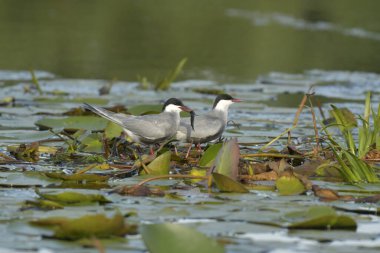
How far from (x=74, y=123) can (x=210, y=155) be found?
2.45 meters

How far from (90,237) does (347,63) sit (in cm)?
1254

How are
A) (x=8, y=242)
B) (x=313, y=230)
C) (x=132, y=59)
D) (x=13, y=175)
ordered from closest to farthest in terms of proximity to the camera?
(x=8, y=242), (x=313, y=230), (x=13, y=175), (x=132, y=59)

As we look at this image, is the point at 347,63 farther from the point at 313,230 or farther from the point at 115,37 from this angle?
the point at 313,230

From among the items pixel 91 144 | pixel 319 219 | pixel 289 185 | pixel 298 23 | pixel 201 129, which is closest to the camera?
pixel 319 219

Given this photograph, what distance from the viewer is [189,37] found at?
66.6 ft

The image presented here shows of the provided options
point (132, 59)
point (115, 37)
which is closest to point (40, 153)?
point (132, 59)

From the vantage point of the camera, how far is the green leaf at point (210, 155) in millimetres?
6780

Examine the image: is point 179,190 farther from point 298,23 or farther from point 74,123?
point 298,23

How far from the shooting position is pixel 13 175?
6.25 metres

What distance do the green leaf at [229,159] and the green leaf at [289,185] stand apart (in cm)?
30

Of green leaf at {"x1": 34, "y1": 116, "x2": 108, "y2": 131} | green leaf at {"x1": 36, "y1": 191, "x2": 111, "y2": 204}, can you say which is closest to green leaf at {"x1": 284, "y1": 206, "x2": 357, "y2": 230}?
green leaf at {"x1": 36, "y1": 191, "x2": 111, "y2": 204}

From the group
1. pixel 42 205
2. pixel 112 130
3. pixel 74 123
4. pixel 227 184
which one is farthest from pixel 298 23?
pixel 42 205

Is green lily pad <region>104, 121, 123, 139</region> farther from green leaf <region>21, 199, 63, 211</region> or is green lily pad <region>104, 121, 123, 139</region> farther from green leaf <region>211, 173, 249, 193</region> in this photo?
green leaf <region>21, 199, 63, 211</region>

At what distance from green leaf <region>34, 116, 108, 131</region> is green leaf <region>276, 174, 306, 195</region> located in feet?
9.89
